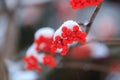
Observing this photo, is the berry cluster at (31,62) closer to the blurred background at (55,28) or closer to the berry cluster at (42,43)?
the berry cluster at (42,43)

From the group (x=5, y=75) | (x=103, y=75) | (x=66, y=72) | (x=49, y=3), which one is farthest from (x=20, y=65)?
(x=49, y=3)

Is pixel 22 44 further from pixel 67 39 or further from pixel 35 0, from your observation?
pixel 67 39

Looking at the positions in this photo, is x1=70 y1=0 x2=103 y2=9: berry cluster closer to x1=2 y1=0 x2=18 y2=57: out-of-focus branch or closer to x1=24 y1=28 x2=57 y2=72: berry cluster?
x1=24 y1=28 x2=57 y2=72: berry cluster

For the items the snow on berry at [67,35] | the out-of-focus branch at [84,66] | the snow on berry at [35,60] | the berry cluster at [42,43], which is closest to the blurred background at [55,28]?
the out-of-focus branch at [84,66]

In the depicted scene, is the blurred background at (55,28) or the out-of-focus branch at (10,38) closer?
the blurred background at (55,28)

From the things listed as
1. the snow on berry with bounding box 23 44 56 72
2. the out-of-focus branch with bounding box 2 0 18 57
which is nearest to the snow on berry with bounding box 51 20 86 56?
the snow on berry with bounding box 23 44 56 72

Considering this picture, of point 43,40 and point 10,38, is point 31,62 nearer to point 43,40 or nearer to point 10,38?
point 43,40
